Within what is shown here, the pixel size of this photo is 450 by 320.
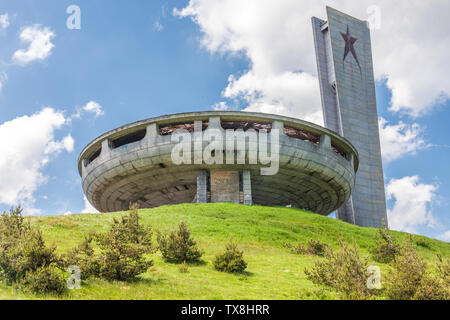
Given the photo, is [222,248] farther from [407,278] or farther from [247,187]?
[247,187]

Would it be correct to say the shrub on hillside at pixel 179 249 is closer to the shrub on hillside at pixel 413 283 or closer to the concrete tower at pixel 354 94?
the shrub on hillside at pixel 413 283

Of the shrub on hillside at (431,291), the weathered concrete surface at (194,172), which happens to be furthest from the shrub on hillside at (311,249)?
the weathered concrete surface at (194,172)

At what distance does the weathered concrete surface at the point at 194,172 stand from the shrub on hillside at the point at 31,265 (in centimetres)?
2050

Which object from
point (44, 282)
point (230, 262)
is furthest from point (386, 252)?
point (44, 282)

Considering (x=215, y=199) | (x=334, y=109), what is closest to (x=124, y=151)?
(x=215, y=199)

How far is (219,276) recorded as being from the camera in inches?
438

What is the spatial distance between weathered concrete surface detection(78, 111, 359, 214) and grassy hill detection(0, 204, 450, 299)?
17.3 feet

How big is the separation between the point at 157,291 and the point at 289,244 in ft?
33.8

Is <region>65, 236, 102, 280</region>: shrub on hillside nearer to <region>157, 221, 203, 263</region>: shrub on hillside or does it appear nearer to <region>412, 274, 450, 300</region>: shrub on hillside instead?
<region>157, 221, 203, 263</region>: shrub on hillside

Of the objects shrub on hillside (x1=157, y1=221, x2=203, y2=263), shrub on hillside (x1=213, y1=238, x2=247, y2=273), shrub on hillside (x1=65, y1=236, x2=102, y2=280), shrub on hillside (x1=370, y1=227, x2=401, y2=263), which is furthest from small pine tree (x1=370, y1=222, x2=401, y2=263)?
shrub on hillside (x1=65, y1=236, x2=102, y2=280)

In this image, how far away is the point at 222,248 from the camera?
51.3ft

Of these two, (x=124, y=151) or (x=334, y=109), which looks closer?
(x=124, y=151)

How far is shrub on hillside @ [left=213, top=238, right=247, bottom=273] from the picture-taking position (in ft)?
38.5
